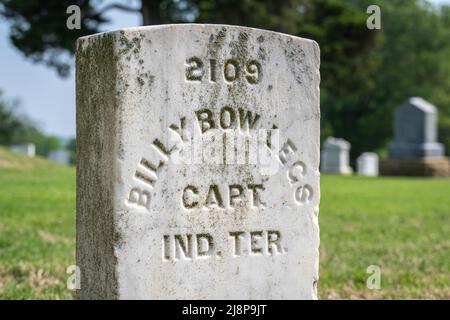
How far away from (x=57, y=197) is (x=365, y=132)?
1121 inches

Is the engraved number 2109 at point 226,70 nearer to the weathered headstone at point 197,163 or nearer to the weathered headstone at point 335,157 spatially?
the weathered headstone at point 197,163

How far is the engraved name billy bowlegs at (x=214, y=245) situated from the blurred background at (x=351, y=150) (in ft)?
5.80

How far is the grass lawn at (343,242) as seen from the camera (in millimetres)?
4832

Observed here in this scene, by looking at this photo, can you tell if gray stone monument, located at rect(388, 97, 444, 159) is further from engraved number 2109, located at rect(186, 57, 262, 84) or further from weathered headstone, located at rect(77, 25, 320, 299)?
engraved number 2109, located at rect(186, 57, 262, 84)

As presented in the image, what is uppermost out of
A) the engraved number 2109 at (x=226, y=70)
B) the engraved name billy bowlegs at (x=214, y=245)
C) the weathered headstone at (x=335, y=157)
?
the weathered headstone at (x=335, y=157)

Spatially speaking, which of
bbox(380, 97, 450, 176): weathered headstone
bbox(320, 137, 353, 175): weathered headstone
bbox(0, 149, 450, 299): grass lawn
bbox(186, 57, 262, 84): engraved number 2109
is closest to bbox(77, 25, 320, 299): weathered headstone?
bbox(186, 57, 262, 84): engraved number 2109

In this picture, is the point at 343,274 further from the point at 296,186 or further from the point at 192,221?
the point at 192,221

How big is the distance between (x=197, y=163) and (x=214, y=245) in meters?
0.39

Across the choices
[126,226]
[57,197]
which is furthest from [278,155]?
[57,197]

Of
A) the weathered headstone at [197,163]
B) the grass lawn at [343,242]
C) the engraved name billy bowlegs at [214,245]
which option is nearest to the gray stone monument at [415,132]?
the grass lawn at [343,242]

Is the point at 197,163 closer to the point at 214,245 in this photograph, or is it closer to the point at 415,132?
the point at 214,245

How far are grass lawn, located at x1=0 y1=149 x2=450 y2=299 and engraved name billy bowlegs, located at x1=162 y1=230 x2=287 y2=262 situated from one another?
5.50 feet

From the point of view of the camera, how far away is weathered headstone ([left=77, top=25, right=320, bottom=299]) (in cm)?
276
